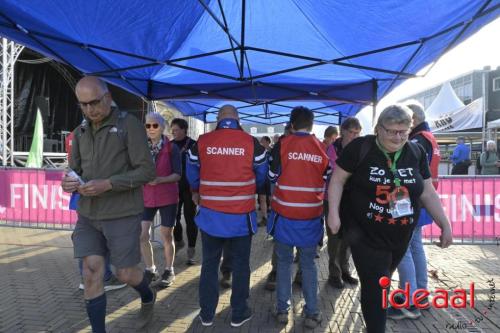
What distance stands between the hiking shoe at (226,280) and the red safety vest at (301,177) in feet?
4.74

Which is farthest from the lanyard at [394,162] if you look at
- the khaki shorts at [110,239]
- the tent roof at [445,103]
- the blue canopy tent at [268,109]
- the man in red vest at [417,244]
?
the tent roof at [445,103]

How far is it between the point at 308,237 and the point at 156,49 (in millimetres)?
2862

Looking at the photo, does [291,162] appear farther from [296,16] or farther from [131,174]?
[296,16]

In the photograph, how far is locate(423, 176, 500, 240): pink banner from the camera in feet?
19.5

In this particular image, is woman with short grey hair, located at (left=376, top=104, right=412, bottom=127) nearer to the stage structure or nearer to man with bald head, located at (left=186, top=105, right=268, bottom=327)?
man with bald head, located at (left=186, top=105, right=268, bottom=327)

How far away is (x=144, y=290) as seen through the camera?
3.09 meters

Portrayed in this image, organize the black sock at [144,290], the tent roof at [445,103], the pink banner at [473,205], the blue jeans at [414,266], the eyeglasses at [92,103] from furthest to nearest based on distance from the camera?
1. the tent roof at [445,103]
2. the pink banner at [473,205]
3. the blue jeans at [414,266]
4. the black sock at [144,290]
5. the eyeglasses at [92,103]

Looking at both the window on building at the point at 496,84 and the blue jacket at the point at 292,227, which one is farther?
the window on building at the point at 496,84

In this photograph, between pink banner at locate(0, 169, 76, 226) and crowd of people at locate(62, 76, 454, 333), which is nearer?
crowd of people at locate(62, 76, 454, 333)

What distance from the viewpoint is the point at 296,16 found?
12.3 feet

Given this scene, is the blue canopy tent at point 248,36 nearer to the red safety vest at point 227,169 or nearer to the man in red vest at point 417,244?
the man in red vest at point 417,244

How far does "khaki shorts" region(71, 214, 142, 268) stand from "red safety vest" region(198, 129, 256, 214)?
70cm

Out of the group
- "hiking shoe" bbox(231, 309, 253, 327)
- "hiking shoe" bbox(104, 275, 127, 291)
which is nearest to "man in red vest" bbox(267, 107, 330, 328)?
"hiking shoe" bbox(231, 309, 253, 327)

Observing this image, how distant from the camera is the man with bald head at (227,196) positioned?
312cm
